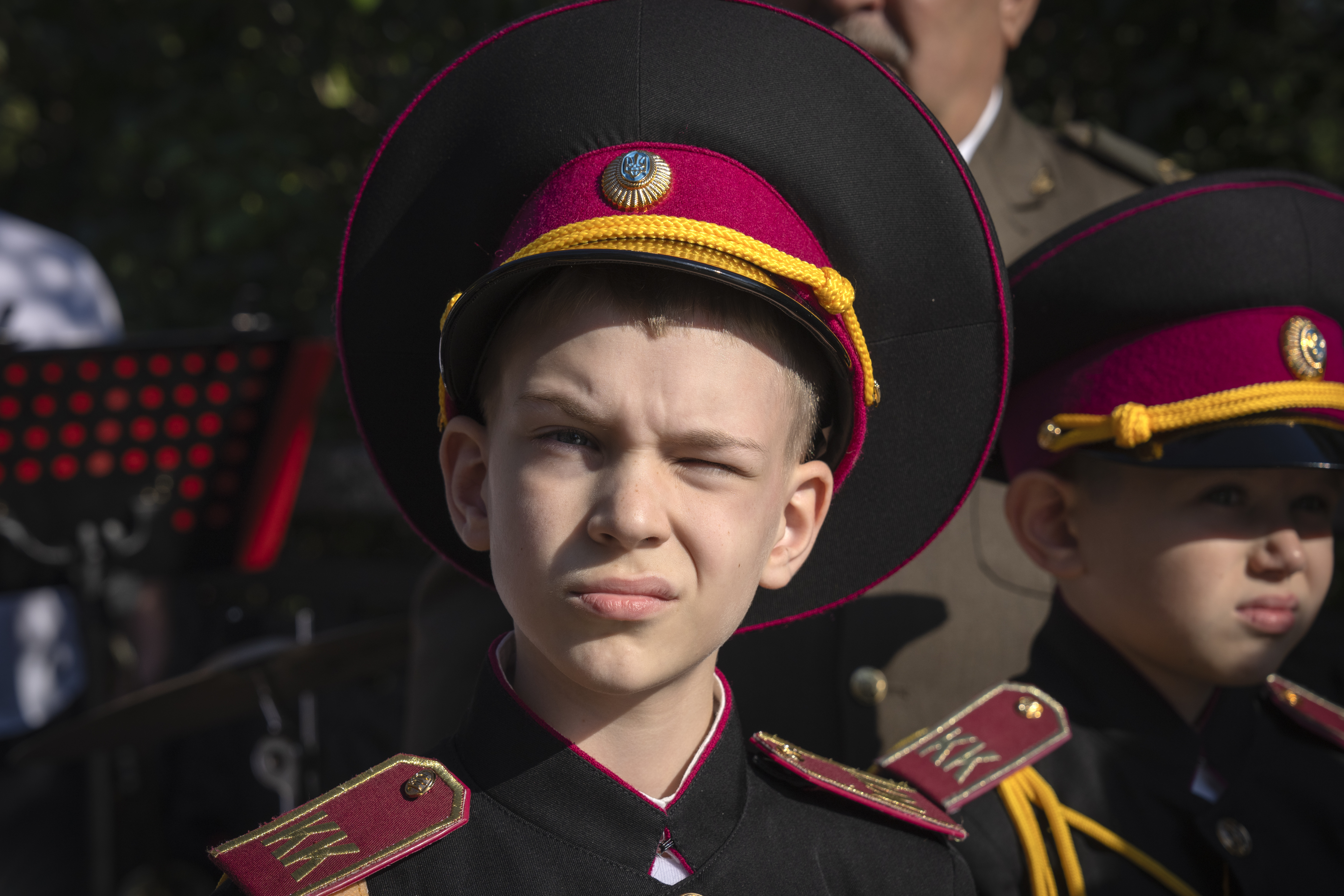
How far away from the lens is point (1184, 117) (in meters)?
3.29

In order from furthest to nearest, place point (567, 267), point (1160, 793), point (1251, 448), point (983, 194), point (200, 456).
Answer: point (200, 456) → point (983, 194) → point (1160, 793) → point (1251, 448) → point (567, 267)

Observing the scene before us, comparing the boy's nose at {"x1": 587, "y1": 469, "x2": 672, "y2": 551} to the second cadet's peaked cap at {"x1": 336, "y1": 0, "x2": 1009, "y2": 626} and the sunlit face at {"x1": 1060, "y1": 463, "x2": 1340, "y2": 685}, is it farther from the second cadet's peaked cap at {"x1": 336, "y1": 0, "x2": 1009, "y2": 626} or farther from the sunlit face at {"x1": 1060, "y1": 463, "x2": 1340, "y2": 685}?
the sunlit face at {"x1": 1060, "y1": 463, "x2": 1340, "y2": 685}

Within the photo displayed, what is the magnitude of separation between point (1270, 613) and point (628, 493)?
3.08ft

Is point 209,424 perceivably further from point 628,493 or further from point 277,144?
point 628,493

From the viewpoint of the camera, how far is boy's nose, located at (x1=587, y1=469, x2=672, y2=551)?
1088mm

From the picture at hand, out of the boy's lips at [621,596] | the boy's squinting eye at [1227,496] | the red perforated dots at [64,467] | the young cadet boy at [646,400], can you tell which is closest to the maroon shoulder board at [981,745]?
the young cadet boy at [646,400]

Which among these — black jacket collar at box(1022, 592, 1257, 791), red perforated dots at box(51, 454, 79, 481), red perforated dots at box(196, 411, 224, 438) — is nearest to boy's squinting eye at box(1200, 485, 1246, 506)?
black jacket collar at box(1022, 592, 1257, 791)

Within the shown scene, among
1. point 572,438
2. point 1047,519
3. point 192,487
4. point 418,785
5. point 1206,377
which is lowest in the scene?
point 192,487

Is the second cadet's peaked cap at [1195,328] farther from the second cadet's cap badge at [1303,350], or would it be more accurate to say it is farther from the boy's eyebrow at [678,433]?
the boy's eyebrow at [678,433]

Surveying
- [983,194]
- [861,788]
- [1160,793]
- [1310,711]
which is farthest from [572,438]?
[1310,711]

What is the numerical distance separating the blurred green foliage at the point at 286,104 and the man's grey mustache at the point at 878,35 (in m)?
1.50

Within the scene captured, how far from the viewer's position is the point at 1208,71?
321 centimetres

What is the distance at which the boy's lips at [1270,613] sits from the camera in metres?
1.53

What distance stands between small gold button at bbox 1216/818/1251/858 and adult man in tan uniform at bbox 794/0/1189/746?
0.44 meters
